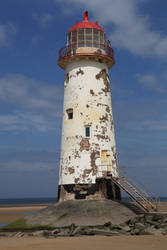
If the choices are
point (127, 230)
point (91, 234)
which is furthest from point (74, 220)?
point (127, 230)

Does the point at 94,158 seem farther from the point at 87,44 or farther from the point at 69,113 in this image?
the point at 87,44

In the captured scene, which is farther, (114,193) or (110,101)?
(110,101)

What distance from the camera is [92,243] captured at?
47.2 feet

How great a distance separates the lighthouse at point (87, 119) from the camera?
20734 mm

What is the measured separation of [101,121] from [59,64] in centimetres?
512

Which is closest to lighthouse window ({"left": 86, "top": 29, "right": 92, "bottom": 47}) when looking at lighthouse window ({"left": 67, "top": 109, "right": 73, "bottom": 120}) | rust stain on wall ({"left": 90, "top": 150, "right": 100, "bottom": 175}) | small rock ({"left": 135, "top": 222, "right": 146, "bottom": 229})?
lighthouse window ({"left": 67, "top": 109, "right": 73, "bottom": 120})

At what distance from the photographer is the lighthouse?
2073 centimetres

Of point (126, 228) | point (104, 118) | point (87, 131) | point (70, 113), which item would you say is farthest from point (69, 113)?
point (126, 228)

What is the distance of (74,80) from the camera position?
22.4m

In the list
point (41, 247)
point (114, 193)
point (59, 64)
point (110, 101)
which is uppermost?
point (59, 64)

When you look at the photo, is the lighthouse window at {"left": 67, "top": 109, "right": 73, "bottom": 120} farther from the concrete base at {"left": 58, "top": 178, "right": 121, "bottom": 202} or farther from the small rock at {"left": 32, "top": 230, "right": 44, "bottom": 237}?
the small rock at {"left": 32, "top": 230, "right": 44, "bottom": 237}

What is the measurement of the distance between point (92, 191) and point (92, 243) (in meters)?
6.03

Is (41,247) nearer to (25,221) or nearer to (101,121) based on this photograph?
(25,221)

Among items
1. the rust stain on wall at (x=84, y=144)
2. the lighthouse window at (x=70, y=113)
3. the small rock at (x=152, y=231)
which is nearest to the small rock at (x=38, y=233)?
the small rock at (x=152, y=231)
